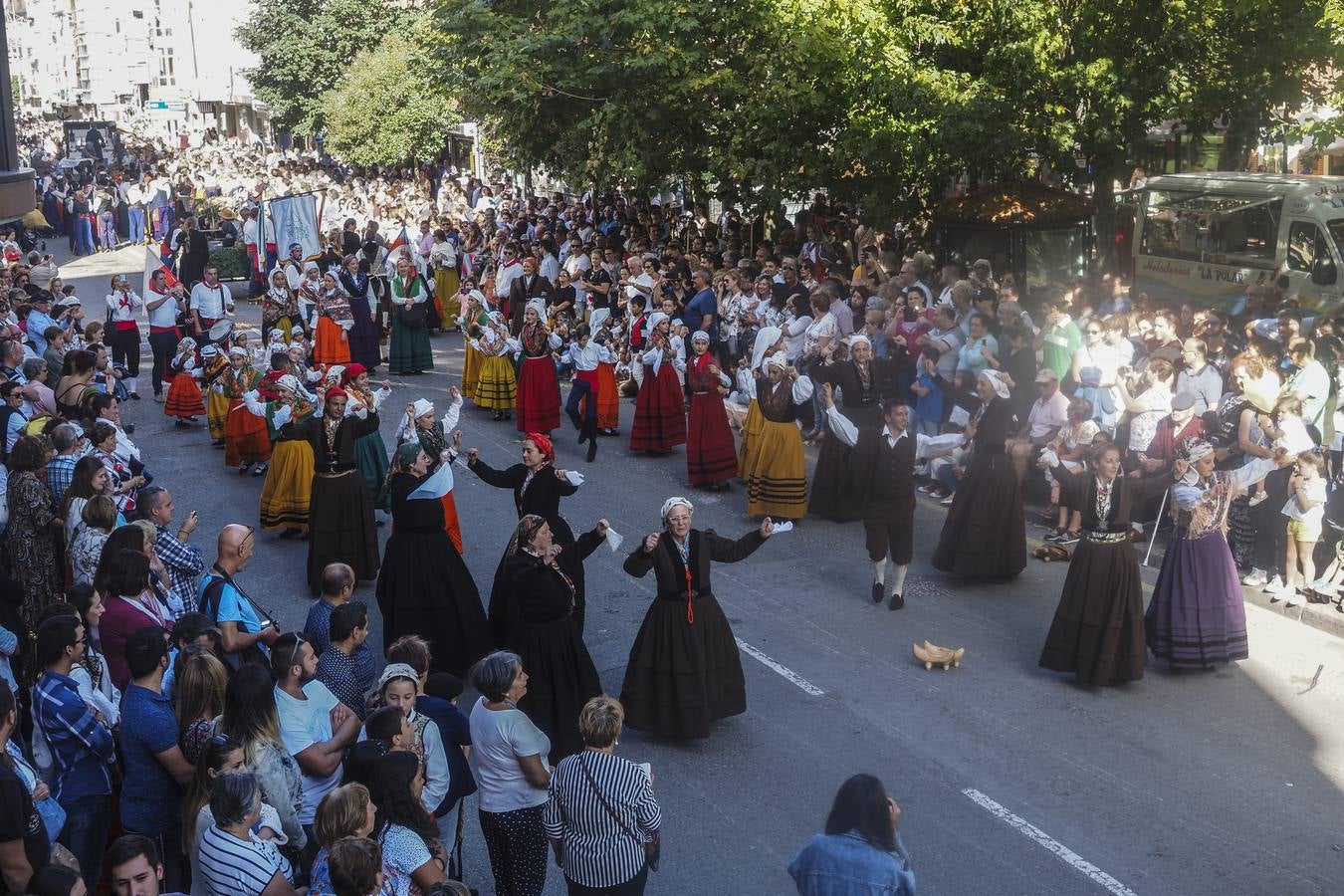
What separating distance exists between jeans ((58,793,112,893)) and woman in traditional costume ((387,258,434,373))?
12.8 meters

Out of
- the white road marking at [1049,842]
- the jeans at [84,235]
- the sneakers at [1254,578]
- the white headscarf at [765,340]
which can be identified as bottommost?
the white road marking at [1049,842]

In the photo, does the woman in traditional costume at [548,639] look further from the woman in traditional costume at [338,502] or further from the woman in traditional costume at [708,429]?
the woman in traditional costume at [708,429]

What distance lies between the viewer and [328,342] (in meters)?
17.9

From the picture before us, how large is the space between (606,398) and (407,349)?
4.67 m

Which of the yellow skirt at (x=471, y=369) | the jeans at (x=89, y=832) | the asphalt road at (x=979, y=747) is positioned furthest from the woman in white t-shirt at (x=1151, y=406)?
the jeans at (x=89, y=832)

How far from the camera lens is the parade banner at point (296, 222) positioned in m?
23.0

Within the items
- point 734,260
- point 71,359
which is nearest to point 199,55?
point 734,260

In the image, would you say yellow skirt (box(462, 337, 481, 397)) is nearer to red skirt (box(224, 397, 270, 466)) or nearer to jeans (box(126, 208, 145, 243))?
red skirt (box(224, 397, 270, 466))

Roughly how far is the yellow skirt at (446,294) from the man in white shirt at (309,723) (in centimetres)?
1649

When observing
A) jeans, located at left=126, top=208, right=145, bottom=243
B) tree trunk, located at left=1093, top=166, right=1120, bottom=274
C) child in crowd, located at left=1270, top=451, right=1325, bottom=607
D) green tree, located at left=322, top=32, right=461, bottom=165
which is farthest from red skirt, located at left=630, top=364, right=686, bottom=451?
jeans, located at left=126, top=208, right=145, bottom=243

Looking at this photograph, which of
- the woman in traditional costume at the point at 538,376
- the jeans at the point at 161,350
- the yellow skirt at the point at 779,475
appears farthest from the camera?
the jeans at the point at 161,350

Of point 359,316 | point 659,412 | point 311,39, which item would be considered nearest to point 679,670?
point 659,412

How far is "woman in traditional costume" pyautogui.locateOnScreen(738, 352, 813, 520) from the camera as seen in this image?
12.3 m

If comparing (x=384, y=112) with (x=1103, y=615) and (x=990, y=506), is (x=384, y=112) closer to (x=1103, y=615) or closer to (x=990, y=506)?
(x=990, y=506)
